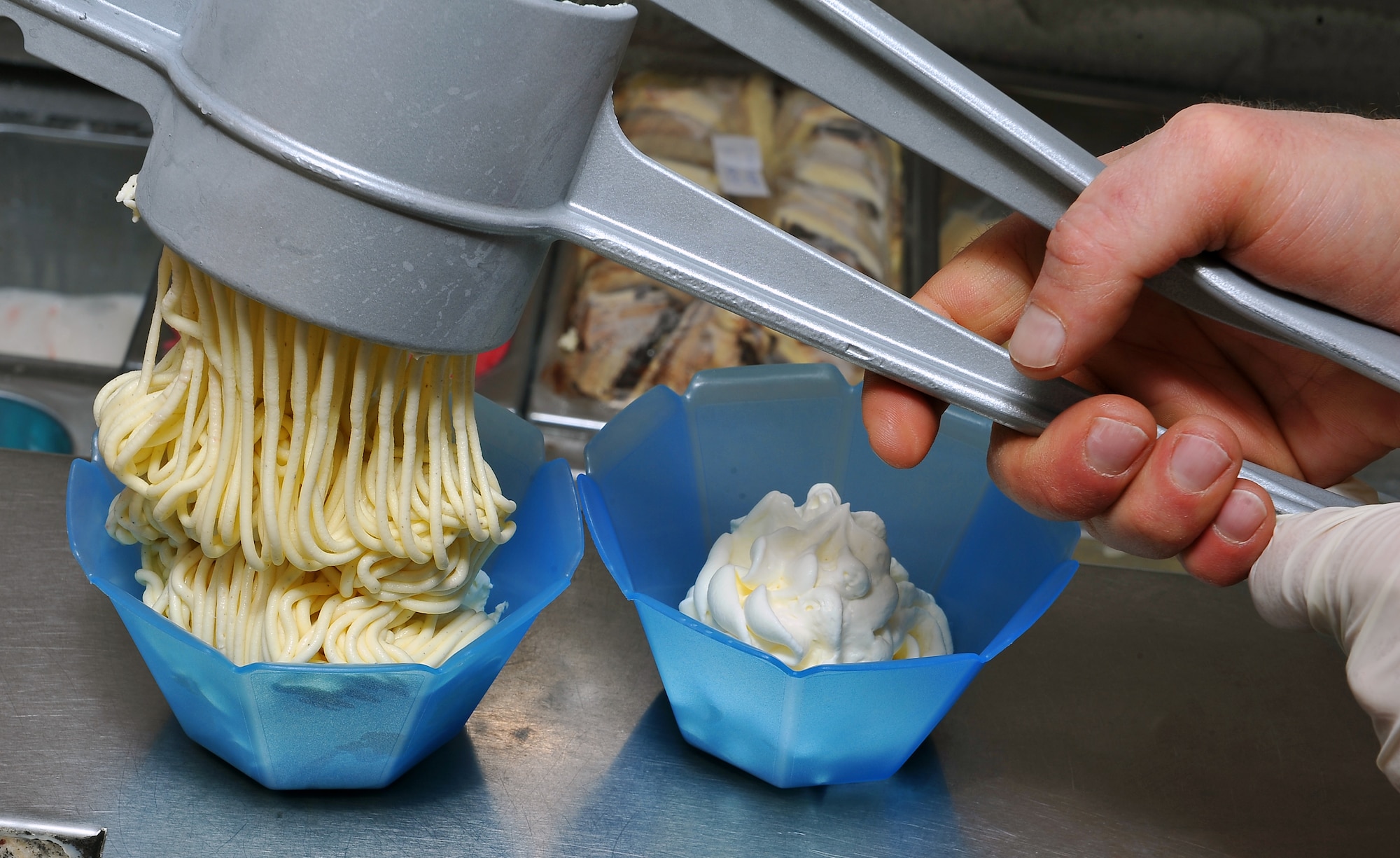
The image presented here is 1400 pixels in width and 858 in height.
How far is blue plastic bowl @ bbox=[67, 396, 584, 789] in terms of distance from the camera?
2.50ft

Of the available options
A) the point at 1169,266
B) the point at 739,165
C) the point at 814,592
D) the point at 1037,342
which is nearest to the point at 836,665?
the point at 814,592

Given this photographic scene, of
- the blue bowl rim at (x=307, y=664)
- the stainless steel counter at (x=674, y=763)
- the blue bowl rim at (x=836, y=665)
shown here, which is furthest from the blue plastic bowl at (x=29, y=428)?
the blue bowl rim at (x=836, y=665)

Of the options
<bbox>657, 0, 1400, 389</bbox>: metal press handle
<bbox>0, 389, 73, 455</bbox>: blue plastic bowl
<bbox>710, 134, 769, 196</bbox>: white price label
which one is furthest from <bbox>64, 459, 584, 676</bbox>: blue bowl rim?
<bbox>710, 134, 769, 196</bbox>: white price label

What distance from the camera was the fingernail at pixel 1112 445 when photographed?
873mm

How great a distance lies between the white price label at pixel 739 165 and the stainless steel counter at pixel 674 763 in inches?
47.0

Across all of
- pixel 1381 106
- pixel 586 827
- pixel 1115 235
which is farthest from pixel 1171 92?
pixel 586 827

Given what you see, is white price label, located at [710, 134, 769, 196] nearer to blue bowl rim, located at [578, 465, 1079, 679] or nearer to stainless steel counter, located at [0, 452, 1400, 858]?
stainless steel counter, located at [0, 452, 1400, 858]

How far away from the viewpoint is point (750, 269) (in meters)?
0.76

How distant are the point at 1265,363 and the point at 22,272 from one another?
6.46 ft

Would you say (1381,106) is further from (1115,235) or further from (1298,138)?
(1115,235)

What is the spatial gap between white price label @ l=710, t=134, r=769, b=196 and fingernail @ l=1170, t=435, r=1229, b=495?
1.39m

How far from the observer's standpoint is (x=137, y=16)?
728mm

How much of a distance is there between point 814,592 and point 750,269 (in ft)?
1.03

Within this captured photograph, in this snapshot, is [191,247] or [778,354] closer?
[191,247]
